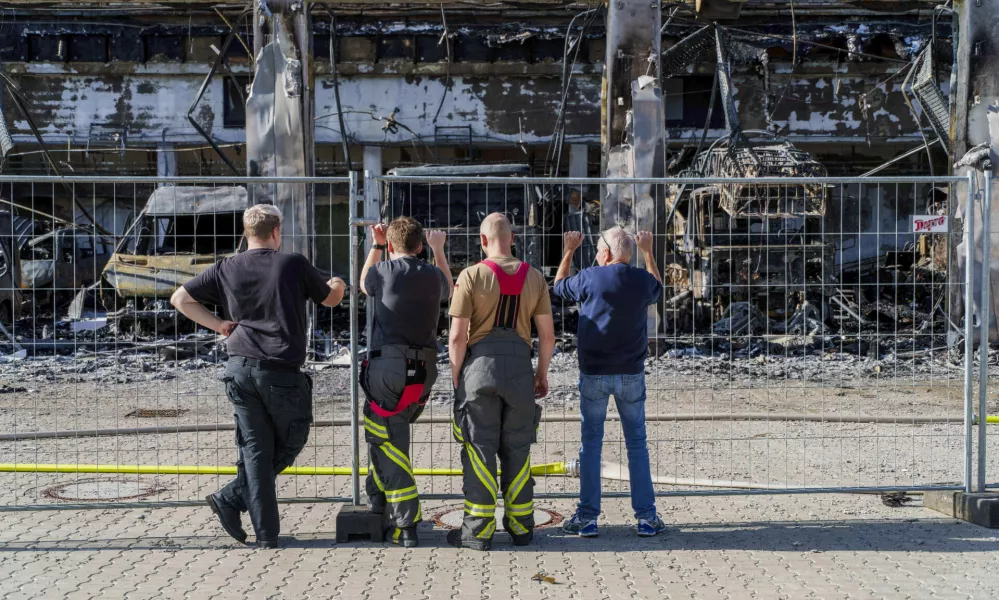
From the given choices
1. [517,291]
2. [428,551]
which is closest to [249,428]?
[428,551]

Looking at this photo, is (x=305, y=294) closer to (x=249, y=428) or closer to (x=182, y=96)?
(x=249, y=428)

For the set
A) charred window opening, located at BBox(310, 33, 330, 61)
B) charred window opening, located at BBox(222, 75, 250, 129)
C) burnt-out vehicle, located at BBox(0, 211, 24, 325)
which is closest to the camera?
burnt-out vehicle, located at BBox(0, 211, 24, 325)

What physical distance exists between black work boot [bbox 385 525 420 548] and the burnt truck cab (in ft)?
30.2

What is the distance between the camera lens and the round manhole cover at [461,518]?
6.08 m

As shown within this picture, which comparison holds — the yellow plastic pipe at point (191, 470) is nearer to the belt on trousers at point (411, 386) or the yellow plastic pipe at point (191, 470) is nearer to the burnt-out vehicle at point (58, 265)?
the belt on trousers at point (411, 386)

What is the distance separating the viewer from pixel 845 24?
2492cm

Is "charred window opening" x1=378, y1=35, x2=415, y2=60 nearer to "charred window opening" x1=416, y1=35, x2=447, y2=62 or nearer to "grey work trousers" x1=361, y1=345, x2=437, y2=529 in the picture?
"charred window opening" x1=416, y1=35, x2=447, y2=62

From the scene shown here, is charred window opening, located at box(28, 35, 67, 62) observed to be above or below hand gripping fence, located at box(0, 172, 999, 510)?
above

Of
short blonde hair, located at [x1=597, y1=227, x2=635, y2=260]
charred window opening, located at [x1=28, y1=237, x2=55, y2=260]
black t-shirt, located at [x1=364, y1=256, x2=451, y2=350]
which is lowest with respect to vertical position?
black t-shirt, located at [x1=364, y1=256, x2=451, y2=350]

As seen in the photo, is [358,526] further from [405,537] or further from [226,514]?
[226,514]

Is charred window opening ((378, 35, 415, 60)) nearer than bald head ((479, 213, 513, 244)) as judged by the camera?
No

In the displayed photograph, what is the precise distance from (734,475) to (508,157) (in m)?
19.5

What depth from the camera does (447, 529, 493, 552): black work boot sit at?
18.1 ft

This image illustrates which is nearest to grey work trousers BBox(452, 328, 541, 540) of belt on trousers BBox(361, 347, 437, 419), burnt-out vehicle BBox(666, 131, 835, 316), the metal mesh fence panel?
belt on trousers BBox(361, 347, 437, 419)
